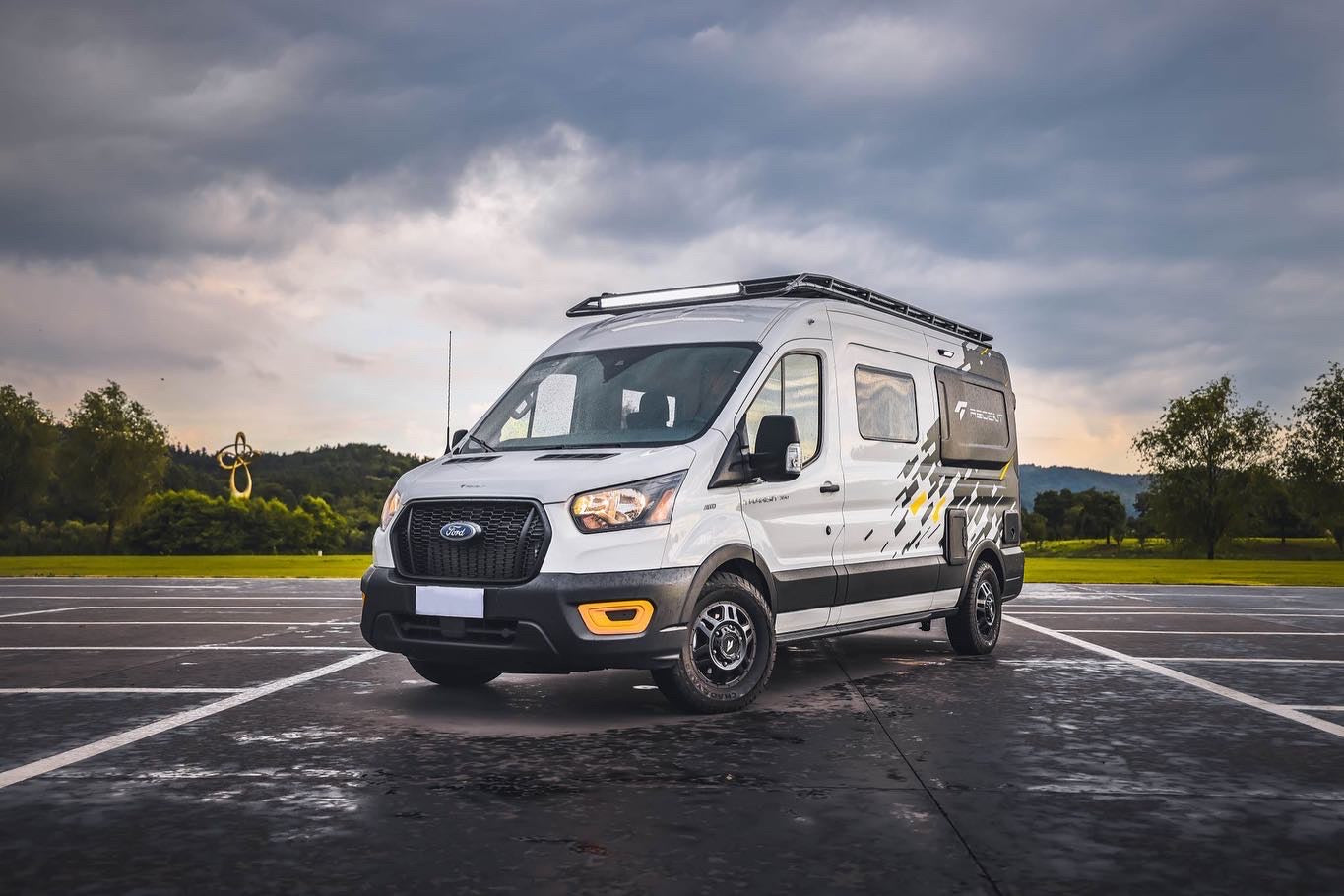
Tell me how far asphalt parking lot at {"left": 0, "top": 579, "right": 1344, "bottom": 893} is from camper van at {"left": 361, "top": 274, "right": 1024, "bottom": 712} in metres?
0.49

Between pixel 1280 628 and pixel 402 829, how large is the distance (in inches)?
475

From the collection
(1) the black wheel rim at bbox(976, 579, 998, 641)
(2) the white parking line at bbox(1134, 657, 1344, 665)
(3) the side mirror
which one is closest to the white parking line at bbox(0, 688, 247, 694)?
(3) the side mirror

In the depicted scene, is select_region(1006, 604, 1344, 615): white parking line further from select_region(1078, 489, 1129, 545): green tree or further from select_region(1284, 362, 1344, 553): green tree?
select_region(1078, 489, 1129, 545): green tree

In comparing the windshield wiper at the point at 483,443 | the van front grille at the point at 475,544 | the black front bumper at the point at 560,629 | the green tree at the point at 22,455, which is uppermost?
the green tree at the point at 22,455

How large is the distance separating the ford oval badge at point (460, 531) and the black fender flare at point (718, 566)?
1.29 meters

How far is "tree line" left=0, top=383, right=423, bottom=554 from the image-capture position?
73.9 metres

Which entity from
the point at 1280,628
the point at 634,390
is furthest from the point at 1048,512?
the point at 634,390

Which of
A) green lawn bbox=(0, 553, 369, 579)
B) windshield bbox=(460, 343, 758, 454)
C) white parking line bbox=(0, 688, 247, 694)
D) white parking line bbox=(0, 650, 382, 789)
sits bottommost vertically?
white parking line bbox=(0, 650, 382, 789)

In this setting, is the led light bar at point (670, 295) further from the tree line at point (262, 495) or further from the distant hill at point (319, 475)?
the distant hill at point (319, 475)

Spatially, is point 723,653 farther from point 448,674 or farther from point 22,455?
Result: point 22,455

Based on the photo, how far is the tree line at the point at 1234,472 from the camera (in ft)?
224

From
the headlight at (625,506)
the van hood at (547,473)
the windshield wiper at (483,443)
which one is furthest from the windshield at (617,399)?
the headlight at (625,506)

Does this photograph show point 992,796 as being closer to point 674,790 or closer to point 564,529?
point 674,790

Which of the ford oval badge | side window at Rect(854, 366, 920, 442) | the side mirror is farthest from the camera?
side window at Rect(854, 366, 920, 442)
